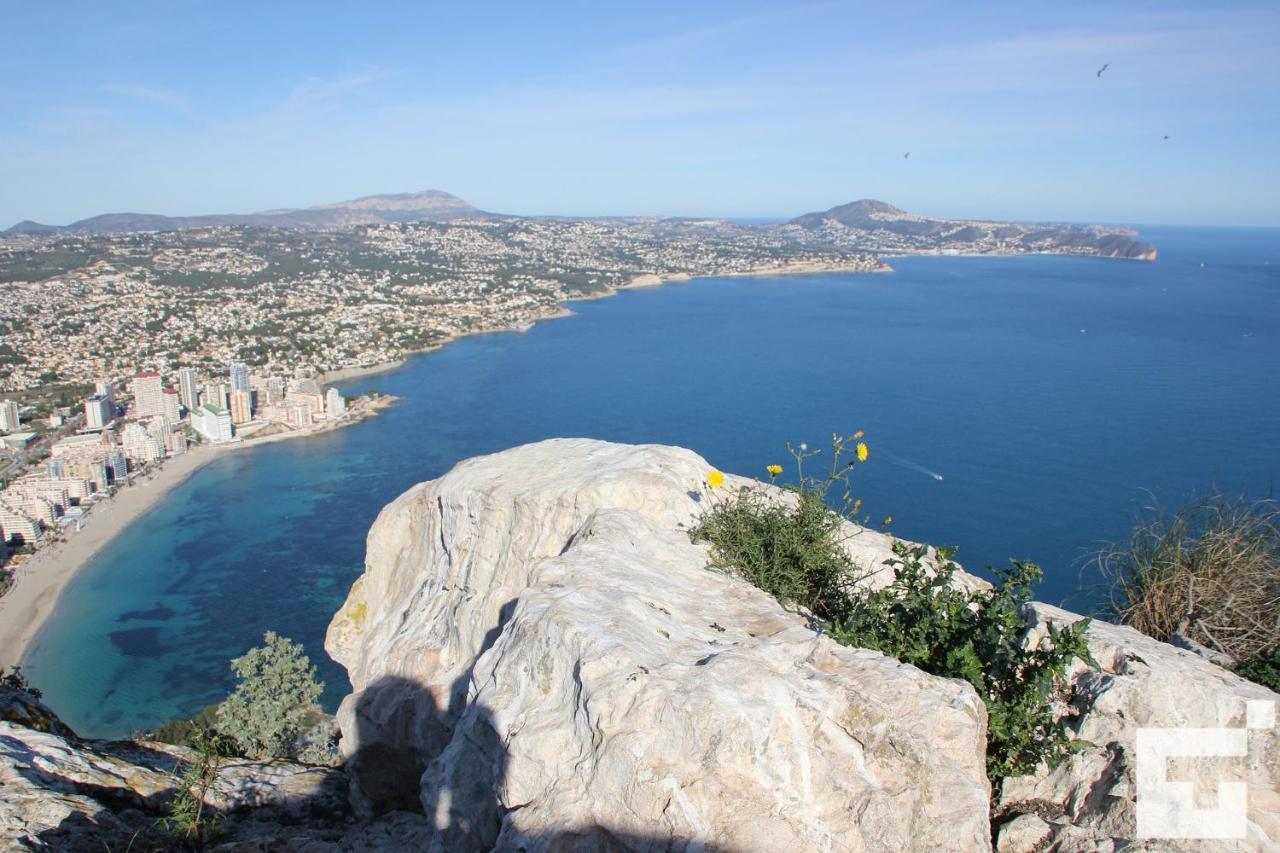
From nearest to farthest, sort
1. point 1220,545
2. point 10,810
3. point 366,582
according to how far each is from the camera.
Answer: point 10,810 → point 1220,545 → point 366,582

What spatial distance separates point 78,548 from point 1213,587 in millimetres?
41520

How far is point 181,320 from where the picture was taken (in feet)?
253

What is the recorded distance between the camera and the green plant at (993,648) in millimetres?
4035

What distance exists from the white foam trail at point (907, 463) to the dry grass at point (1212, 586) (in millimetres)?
29280

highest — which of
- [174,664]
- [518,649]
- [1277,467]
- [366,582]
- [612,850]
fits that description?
[518,649]

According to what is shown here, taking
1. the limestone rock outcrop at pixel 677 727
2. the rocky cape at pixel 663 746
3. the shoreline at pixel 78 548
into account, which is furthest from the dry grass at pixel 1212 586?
the shoreline at pixel 78 548

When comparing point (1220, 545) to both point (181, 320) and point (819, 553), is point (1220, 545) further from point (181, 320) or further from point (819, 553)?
point (181, 320)

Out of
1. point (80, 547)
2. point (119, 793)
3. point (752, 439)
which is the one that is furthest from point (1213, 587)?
point (80, 547)

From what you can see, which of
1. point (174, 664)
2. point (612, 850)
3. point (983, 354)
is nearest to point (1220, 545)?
point (612, 850)

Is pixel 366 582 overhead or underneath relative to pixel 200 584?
overhead

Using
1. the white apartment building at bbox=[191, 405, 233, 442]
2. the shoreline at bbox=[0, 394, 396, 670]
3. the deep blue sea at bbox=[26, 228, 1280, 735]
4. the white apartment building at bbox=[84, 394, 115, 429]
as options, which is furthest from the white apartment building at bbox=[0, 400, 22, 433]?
the deep blue sea at bbox=[26, 228, 1280, 735]

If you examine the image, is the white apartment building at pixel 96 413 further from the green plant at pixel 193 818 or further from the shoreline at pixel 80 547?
the green plant at pixel 193 818

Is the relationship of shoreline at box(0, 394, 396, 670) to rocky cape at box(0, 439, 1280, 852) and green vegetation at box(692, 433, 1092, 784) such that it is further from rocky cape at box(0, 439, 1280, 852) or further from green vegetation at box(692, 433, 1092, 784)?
green vegetation at box(692, 433, 1092, 784)

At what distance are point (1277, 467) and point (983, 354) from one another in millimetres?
28299
